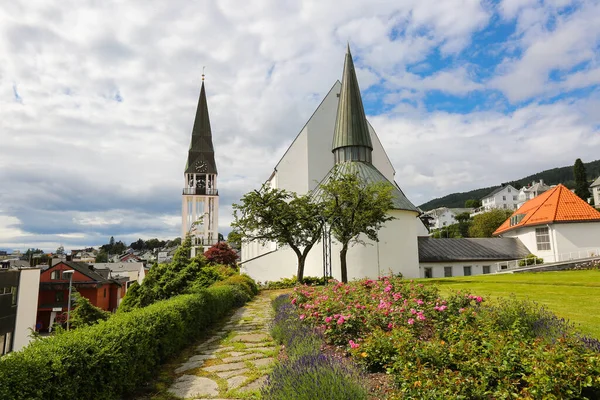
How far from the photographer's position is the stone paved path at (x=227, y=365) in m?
5.27

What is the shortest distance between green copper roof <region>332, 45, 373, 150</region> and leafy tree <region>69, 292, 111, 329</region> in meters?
25.7

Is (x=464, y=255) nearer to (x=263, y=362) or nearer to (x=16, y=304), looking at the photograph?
(x=263, y=362)

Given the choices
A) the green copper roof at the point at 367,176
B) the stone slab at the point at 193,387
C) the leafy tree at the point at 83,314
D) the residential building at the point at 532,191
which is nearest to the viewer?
the stone slab at the point at 193,387

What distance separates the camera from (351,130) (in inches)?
1232

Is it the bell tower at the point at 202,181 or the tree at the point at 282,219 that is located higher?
the bell tower at the point at 202,181

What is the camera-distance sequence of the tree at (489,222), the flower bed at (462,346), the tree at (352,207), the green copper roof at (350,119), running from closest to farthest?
the flower bed at (462,346), the tree at (352,207), the green copper roof at (350,119), the tree at (489,222)

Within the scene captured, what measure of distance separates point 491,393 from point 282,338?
14.6ft

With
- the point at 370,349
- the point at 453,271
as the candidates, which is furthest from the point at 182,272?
the point at 453,271

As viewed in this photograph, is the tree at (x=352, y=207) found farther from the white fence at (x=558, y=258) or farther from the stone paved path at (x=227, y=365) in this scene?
the white fence at (x=558, y=258)

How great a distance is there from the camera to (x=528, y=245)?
36375 mm

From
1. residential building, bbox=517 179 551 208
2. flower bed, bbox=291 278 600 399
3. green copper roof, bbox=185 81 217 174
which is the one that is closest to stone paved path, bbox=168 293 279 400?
flower bed, bbox=291 278 600 399

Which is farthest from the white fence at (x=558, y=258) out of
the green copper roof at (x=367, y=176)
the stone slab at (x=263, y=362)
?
the stone slab at (x=263, y=362)

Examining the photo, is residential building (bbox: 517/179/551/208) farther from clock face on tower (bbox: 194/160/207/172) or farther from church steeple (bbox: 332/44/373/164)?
church steeple (bbox: 332/44/373/164)

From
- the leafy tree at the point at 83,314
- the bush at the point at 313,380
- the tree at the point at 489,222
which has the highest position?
the tree at the point at 489,222
